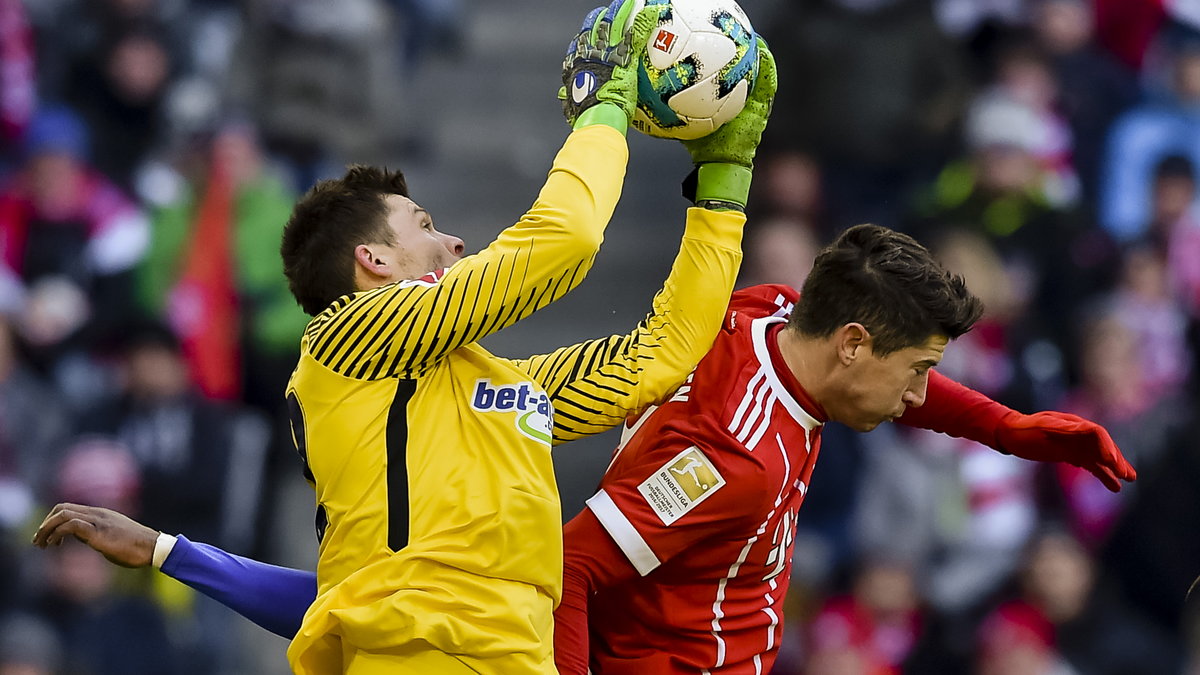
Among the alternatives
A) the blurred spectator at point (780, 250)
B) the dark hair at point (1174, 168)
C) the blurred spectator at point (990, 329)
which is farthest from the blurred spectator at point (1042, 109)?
the blurred spectator at point (780, 250)

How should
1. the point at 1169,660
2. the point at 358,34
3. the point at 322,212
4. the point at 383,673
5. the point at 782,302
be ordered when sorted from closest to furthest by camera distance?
the point at 383,673 → the point at 322,212 → the point at 782,302 → the point at 1169,660 → the point at 358,34

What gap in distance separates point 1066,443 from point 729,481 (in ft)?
2.53

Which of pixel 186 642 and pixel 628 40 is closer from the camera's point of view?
pixel 628 40

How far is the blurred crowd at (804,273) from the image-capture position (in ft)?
22.5

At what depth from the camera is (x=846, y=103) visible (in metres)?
7.69

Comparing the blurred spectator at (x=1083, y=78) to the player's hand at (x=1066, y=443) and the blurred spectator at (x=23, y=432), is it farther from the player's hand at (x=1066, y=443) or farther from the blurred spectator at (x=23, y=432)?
the blurred spectator at (x=23, y=432)

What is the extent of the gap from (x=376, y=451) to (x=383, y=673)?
1.25ft

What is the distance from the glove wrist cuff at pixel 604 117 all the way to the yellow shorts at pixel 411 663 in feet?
3.21

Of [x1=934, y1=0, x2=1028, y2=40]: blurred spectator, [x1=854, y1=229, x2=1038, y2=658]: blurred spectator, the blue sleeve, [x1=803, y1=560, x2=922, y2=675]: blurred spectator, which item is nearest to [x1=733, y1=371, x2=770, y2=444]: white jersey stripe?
the blue sleeve

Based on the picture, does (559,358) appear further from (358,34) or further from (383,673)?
(358,34)

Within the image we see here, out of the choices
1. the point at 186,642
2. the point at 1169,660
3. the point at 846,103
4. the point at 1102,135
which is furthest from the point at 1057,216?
the point at 186,642

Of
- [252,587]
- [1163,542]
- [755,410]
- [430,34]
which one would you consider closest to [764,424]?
[755,410]

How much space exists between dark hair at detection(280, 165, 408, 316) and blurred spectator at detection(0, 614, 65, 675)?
4011 mm

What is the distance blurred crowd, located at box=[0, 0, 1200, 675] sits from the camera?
687 centimetres
